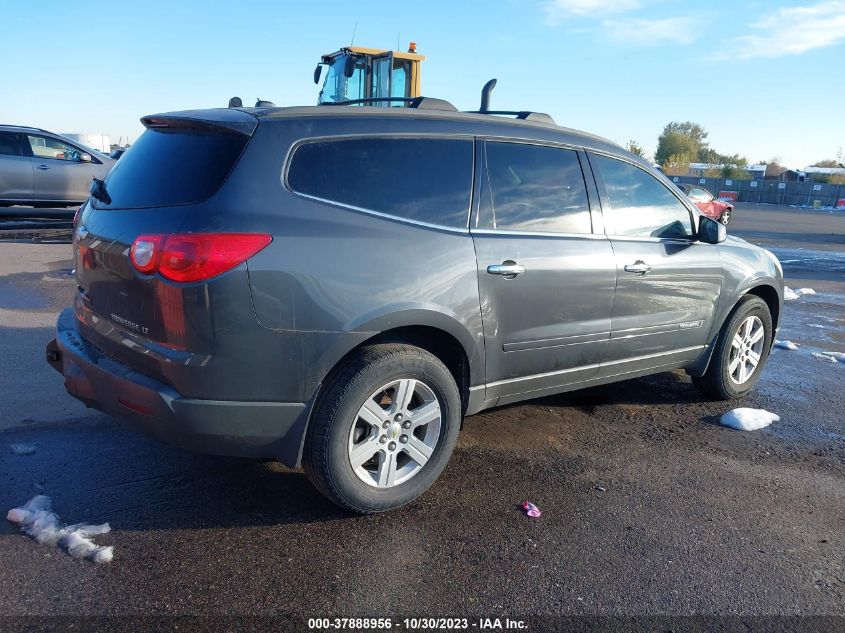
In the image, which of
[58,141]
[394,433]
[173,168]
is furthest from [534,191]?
[58,141]

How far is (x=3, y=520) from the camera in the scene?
122 inches

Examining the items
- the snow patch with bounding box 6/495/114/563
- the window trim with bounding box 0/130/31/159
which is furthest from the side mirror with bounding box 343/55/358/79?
the snow patch with bounding box 6/495/114/563

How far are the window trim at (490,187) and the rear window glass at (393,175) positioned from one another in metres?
0.07

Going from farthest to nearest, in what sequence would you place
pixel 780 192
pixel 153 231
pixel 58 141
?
pixel 780 192
pixel 58 141
pixel 153 231

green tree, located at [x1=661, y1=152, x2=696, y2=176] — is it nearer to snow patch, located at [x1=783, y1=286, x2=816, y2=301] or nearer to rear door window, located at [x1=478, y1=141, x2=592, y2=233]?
snow patch, located at [x1=783, y1=286, x2=816, y2=301]

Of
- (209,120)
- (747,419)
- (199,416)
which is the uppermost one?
(209,120)

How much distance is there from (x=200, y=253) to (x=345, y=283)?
1.97 ft

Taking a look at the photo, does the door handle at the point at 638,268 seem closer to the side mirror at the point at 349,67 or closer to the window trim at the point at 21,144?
the side mirror at the point at 349,67

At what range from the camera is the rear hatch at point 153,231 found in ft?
9.22

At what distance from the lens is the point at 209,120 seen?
3156mm

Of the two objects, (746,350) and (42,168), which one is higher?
(42,168)

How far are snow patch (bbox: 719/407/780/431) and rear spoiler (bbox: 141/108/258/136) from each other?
3639 millimetres

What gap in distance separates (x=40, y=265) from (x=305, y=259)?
26.4 ft

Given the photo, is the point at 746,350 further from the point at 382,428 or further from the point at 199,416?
the point at 199,416
